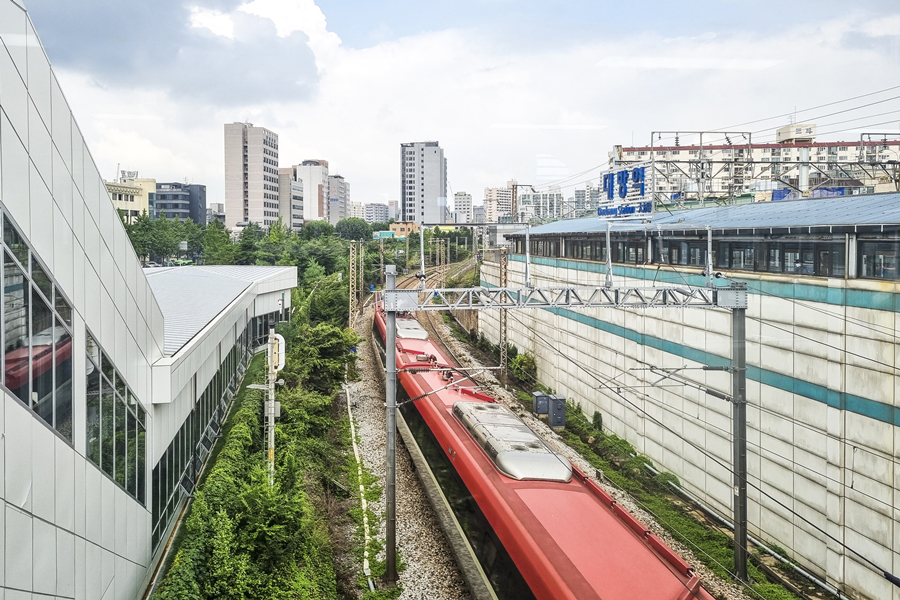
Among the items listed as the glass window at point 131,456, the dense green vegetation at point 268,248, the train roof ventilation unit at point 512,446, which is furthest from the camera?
the dense green vegetation at point 268,248

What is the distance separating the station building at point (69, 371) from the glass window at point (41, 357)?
0.01 meters

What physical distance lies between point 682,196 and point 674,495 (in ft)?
29.0

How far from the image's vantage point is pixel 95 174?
660 centimetres

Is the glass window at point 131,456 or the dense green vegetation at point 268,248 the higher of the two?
the dense green vegetation at point 268,248

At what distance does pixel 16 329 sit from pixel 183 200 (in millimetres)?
28719

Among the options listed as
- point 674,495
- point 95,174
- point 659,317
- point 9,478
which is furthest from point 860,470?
point 95,174

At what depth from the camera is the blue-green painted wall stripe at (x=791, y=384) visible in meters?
7.54

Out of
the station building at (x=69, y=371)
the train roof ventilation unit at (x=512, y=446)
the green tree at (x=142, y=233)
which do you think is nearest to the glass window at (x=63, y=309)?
the station building at (x=69, y=371)

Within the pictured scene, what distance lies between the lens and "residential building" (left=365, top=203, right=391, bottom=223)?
203 feet

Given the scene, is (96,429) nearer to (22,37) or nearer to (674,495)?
(22,37)

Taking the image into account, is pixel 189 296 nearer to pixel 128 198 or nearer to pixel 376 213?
pixel 128 198

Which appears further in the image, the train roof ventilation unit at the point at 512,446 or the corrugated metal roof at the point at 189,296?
the corrugated metal roof at the point at 189,296

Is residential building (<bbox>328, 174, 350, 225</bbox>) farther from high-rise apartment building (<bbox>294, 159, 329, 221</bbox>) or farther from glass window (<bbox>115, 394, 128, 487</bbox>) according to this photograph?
glass window (<bbox>115, 394, 128, 487</bbox>)

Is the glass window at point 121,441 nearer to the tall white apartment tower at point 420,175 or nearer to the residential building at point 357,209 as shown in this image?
the tall white apartment tower at point 420,175
